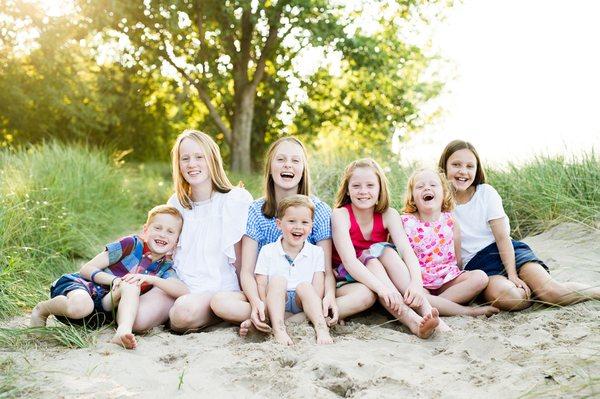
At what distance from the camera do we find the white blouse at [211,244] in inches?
160

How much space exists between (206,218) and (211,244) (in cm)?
18

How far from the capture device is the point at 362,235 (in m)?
4.19

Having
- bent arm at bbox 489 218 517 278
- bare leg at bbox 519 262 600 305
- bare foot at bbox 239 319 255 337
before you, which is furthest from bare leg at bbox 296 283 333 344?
bare leg at bbox 519 262 600 305

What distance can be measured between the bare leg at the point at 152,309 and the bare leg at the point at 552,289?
2265 mm

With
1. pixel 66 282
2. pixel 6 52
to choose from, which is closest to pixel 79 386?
pixel 66 282

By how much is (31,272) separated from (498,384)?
3530 mm

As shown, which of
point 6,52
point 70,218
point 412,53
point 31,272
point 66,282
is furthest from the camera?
point 412,53

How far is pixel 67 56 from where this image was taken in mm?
13086

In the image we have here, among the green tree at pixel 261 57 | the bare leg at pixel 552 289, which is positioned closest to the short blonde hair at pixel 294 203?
the bare leg at pixel 552 289

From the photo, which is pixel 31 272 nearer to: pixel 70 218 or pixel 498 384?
pixel 70 218

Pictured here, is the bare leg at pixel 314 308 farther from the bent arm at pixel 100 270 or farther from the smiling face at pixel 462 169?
the smiling face at pixel 462 169

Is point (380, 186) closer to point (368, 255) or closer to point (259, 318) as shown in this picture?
point (368, 255)

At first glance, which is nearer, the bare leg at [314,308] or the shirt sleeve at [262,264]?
the bare leg at [314,308]

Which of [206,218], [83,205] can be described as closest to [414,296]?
[206,218]
